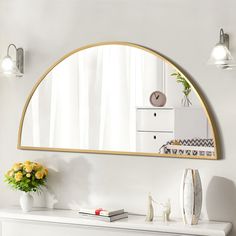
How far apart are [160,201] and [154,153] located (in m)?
0.29

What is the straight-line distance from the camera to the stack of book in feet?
10.9

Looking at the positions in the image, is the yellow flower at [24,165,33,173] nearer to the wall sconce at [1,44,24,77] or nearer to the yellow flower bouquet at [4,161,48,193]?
the yellow flower bouquet at [4,161,48,193]

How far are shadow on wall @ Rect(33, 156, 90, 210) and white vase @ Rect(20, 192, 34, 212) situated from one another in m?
0.14

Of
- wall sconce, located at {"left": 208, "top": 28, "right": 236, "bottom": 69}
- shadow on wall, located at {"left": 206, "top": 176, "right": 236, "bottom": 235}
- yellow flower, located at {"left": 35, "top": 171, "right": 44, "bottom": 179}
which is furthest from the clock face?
yellow flower, located at {"left": 35, "top": 171, "right": 44, "bottom": 179}

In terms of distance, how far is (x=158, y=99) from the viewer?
11.3 ft

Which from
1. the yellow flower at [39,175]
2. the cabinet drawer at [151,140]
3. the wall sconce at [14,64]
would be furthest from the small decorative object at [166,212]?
the wall sconce at [14,64]

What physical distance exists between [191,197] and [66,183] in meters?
0.90

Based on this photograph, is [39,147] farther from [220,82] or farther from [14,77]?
[220,82]

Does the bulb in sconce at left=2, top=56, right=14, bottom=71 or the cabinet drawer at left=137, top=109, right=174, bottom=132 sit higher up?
the bulb in sconce at left=2, top=56, right=14, bottom=71

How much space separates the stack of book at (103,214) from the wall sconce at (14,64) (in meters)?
0.99

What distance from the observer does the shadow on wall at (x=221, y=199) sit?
3.31m

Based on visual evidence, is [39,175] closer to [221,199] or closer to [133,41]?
[133,41]

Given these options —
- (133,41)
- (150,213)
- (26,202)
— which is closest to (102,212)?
(150,213)

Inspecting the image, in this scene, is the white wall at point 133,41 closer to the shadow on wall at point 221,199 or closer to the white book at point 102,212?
the shadow on wall at point 221,199
